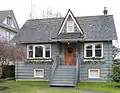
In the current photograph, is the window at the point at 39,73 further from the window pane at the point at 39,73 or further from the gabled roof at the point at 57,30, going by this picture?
the gabled roof at the point at 57,30

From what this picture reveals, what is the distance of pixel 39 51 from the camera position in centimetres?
2238

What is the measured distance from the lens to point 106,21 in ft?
74.7

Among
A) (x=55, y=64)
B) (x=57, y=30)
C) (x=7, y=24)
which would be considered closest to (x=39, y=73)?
(x=55, y=64)

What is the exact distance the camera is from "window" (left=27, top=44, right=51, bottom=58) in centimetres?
2217

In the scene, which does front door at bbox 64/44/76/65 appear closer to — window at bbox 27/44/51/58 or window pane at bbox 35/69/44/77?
window at bbox 27/44/51/58

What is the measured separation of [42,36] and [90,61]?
5.56 meters

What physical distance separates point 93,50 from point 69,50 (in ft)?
8.26

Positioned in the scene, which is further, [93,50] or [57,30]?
[57,30]

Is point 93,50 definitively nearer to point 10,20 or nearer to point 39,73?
point 39,73

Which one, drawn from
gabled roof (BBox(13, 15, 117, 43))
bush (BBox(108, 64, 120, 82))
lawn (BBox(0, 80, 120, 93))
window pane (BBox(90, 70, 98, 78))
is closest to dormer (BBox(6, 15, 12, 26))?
gabled roof (BBox(13, 15, 117, 43))

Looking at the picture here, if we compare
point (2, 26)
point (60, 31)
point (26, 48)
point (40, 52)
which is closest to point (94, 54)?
point (60, 31)

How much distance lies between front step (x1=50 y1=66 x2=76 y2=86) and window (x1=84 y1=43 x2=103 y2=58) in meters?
2.01

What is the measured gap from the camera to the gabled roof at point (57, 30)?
20816mm

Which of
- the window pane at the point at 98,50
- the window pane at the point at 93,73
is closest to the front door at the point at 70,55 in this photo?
the window pane at the point at 93,73
